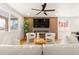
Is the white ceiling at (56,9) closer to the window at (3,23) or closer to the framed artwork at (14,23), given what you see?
the framed artwork at (14,23)

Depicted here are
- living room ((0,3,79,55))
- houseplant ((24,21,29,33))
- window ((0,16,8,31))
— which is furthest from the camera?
houseplant ((24,21,29,33))

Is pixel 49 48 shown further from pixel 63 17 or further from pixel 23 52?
pixel 63 17

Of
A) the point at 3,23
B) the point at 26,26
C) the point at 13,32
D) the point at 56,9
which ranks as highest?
the point at 56,9

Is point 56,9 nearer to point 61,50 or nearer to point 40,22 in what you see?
point 40,22

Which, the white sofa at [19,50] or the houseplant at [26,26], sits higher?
the houseplant at [26,26]

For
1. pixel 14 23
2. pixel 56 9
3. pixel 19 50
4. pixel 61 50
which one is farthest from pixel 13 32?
pixel 61 50

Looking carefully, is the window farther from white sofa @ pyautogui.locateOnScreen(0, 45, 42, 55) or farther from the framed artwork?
white sofa @ pyautogui.locateOnScreen(0, 45, 42, 55)

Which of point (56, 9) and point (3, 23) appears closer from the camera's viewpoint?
point (3, 23)

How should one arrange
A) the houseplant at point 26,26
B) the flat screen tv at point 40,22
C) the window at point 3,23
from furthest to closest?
1. the flat screen tv at point 40,22
2. the houseplant at point 26,26
3. the window at point 3,23

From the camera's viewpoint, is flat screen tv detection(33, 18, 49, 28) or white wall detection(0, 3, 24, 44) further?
flat screen tv detection(33, 18, 49, 28)

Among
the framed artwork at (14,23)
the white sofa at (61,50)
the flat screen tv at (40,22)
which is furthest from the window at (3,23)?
the white sofa at (61,50)

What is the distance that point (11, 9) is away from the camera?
15.9ft

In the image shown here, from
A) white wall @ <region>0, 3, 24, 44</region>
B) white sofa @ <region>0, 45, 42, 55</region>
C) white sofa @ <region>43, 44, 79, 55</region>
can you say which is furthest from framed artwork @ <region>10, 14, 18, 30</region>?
white sofa @ <region>43, 44, 79, 55</region>

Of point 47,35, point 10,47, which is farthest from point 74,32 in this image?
point 10,47
